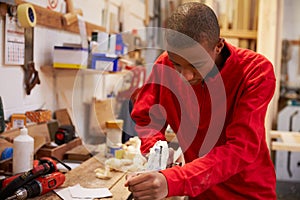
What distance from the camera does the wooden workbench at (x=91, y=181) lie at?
1.47m

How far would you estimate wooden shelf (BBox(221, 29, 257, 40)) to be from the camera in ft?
10.6

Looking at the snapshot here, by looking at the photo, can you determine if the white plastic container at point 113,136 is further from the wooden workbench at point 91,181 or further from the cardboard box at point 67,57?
the cardboard box at point 67,57

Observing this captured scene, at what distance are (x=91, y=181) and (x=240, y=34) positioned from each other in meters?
2.10

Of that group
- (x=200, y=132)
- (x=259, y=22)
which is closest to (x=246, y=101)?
(x=200, y=132)

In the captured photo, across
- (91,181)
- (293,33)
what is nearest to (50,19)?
(91,181)

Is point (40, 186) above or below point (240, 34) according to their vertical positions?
below

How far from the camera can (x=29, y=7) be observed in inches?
72.5

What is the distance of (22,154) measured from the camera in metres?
1.65

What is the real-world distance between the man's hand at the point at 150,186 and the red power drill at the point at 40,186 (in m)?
0.52

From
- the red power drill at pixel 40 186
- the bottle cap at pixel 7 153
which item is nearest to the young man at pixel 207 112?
the red power drill at pixel 40 186

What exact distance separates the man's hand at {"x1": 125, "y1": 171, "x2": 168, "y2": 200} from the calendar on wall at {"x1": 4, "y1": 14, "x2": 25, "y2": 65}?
1.11 m

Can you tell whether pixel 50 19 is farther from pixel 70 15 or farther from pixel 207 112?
pixel 207 112

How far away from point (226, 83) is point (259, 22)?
2037mm

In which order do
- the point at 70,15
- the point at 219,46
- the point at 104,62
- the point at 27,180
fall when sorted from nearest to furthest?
the point at 219,46 < the point at 27,180 < the point at 70,15 < the point at 104,62
